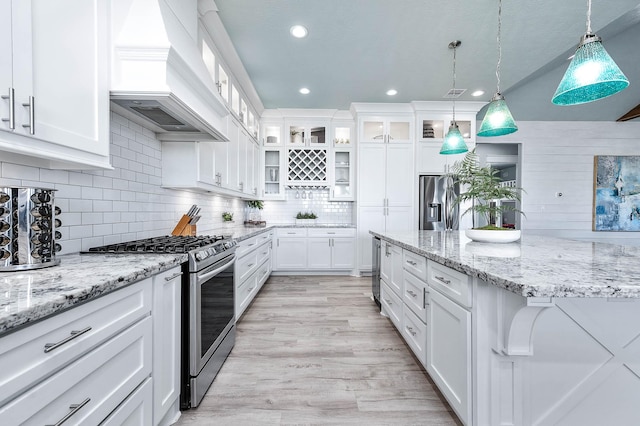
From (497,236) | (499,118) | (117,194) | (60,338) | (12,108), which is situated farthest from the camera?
(499,118)

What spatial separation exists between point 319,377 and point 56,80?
2051mm

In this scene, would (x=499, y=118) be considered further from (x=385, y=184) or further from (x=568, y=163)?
(x=568, y=163)

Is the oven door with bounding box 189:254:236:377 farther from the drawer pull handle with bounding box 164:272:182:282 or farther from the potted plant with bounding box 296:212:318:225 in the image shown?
Answer: the potted plant with bounding box 296:212:318:225

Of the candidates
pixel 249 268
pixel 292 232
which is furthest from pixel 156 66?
pixel 292 232

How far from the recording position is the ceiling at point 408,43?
2.45 metres

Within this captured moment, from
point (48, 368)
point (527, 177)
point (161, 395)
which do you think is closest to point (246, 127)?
point (161, 395)

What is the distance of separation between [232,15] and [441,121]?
3.58 m

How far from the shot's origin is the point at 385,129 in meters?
4.69

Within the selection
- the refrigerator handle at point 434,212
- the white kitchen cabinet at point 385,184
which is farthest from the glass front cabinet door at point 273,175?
the refrigerator handle at point 434,212

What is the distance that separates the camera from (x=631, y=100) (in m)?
4.97

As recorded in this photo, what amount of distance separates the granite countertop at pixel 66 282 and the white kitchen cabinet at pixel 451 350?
1.41 m

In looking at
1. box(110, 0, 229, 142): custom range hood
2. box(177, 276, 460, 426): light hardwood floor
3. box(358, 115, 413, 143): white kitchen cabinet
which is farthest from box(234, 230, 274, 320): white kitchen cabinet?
box(358, 115, 413, 143): white kitchen cabinet

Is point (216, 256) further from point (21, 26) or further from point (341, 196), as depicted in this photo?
point (341, 196)

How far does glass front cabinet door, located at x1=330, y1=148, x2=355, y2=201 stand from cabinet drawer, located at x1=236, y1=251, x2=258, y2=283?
7.04ft
